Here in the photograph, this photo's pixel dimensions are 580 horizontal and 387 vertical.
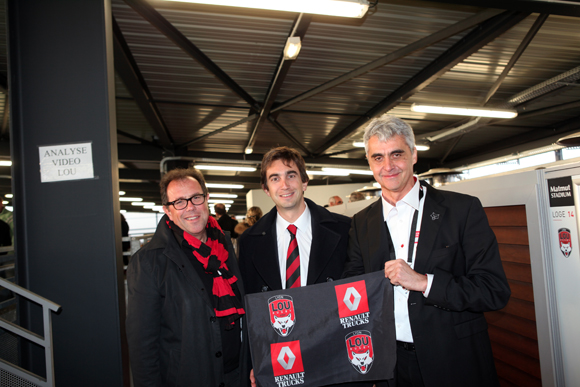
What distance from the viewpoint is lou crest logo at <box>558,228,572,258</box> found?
200cm

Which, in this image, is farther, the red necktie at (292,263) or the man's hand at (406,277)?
the red necktie at (292,263)

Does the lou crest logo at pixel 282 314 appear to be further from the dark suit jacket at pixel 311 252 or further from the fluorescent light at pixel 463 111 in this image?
the fluorescent light at pixel 463 111

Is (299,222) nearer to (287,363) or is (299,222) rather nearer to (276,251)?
(276,251)

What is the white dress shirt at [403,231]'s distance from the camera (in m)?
1.89

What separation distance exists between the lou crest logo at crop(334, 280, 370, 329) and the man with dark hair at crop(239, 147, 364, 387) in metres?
0.28

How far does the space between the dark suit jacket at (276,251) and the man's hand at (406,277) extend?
494mm

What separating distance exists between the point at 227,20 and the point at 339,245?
4.22 m

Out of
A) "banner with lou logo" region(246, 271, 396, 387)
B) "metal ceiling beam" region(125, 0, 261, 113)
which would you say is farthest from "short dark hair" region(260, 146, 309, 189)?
"metal ceiling beam" region(125, 0, 261, 113)

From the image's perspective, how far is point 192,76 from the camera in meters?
7.11

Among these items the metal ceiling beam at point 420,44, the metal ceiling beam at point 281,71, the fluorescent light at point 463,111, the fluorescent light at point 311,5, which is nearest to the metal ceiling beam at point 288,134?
the metal ceiling beam at point 281,71

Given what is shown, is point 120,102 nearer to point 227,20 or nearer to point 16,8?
point 227,20

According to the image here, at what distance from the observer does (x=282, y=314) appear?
190 centimetres

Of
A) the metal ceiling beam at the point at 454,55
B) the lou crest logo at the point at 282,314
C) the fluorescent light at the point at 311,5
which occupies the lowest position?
the lou crest logo at the point at 282,314

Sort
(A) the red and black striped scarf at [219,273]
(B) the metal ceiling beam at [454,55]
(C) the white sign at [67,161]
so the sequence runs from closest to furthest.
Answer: (A) the red and black striped scarf at [219,273], (C) the white sign at [67,161], (B) the metal ceiling beam at [454,55]
